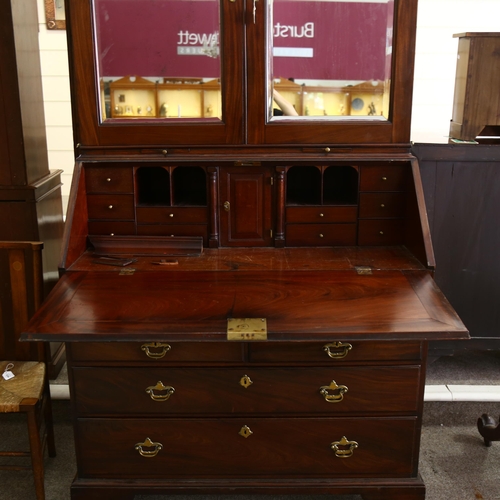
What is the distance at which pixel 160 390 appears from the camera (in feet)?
6.40

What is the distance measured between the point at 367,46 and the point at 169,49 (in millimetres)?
708

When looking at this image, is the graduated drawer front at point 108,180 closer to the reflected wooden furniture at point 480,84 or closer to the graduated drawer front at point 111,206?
the graduated drawer front at point 111,206

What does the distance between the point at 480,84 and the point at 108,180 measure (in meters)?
1.64

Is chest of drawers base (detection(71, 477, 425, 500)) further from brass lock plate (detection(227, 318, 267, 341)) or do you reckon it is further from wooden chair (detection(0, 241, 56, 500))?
brass lock plate (detection(227, 318, 267, 341))

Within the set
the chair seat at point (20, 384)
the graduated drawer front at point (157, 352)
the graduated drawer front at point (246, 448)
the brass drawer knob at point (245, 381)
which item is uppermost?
the graduated drawer front at point (157, 352)

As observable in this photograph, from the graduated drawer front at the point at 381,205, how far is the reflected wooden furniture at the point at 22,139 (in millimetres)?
1381

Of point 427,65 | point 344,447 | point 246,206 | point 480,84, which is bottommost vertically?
point 344,447

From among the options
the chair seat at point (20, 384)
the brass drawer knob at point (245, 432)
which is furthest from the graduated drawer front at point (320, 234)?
the chair seat at point (20, 384)

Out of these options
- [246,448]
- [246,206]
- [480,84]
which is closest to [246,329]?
[246,448]

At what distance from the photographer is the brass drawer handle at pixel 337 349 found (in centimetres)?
188

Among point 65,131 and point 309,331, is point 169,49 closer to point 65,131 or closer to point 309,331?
point 309,331

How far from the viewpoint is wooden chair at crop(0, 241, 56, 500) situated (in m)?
2.07

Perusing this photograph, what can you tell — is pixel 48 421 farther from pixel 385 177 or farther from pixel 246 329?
pixel 385 177

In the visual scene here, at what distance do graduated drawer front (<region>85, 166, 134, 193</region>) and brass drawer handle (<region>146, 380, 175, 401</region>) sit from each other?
30.5 inches
